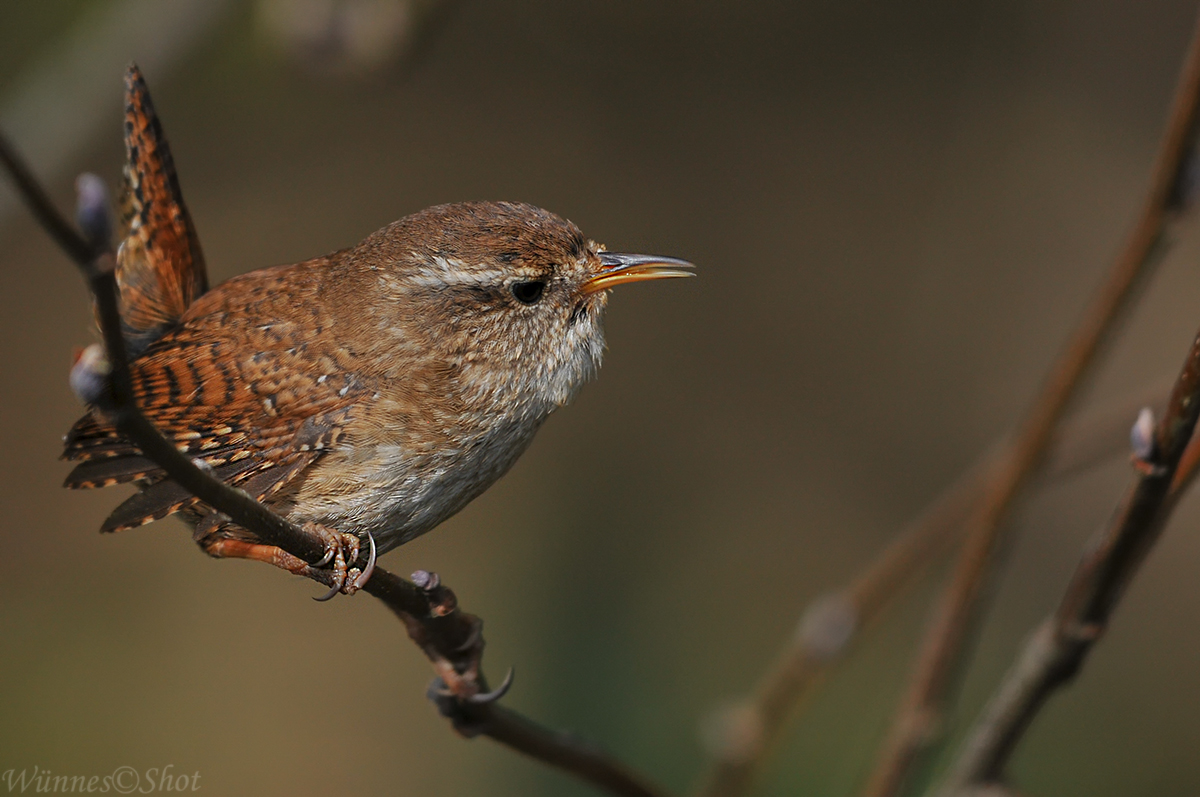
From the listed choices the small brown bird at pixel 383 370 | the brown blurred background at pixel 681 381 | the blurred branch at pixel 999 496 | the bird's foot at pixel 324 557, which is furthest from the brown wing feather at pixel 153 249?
the brown blurred background at pixel 681 381

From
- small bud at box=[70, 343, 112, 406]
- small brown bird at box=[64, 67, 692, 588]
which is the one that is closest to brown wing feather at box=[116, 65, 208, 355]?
small brown bird at box=[64, 67, 692, 588]

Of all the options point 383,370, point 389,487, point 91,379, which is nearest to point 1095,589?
point 389,487

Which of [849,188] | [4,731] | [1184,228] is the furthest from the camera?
[849,188]

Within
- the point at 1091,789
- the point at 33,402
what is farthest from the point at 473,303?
the point at 33,402

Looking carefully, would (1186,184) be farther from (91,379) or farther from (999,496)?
(91,379)

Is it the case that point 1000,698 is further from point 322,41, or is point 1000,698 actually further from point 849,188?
point 849,188

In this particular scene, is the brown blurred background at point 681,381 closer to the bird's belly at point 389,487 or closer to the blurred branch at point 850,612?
the blurred branch at point 850,612
